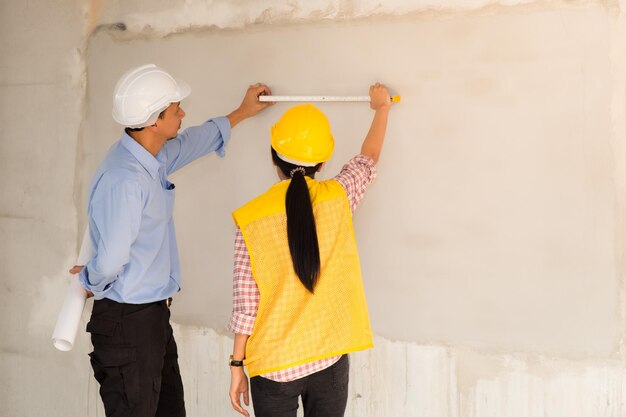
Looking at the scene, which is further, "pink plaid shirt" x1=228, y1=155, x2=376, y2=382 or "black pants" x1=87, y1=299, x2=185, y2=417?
"black pants" x1=87, y1=299, x2=185, y2=417

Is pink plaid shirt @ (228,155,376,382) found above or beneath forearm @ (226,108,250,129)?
beneath

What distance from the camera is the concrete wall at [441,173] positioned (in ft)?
7.43

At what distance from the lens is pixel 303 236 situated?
191cm

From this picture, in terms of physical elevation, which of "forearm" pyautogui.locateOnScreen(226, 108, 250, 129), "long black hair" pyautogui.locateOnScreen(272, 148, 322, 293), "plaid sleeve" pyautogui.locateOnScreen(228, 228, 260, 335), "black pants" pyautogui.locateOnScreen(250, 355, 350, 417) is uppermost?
"forearm" pyautogui.locateOnScreen(226, 108, 250, 129)

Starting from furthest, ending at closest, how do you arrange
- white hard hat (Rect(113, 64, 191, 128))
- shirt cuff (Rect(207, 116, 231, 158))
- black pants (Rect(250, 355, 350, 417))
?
shirt cuff (Rect(207, 116, 231, 158)), white hard hat (Rect(113, 64, 191, 128)), black pants (Rect(250, 355, 350, 417))

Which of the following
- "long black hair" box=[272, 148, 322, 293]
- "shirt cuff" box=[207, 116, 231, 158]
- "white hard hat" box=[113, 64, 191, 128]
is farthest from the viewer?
"shirt cuff" box=[207, 116, 231, 158]

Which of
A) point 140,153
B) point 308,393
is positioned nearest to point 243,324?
point 308,393

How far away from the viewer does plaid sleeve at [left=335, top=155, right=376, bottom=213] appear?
2.08m

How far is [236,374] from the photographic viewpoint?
6.70ft

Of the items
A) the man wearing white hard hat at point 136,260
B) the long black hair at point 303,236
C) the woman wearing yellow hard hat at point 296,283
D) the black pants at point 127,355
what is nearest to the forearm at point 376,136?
the woman wearing yellow hard hat at point 296,283

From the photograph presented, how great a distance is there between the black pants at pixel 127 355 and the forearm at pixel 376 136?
2.69 feet

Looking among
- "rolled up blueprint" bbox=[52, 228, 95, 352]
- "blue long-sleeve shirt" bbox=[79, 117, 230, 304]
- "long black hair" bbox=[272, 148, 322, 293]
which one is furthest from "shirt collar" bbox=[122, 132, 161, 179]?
"long black hair" bbox=[272, 148, 322, 293]

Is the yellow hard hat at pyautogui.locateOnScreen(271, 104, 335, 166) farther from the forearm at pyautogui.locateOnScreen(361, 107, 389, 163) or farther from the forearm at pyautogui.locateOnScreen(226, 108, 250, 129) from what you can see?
the forearm at pyautogui.locateOnScreen(226, 108, 250, 129)

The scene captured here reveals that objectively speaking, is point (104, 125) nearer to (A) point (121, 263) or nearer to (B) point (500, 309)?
(A) point (121, 263)
